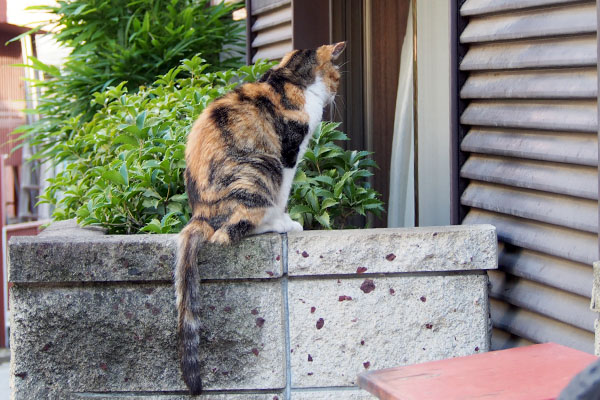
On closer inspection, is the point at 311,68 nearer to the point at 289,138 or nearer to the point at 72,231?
the point at 289,138

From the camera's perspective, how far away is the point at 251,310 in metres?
3.08

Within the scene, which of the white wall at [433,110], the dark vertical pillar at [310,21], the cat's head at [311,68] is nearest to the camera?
the cat's head at [311,68]

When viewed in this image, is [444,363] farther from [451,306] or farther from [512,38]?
[512,38]

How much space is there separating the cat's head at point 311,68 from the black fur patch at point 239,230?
2.85 feet

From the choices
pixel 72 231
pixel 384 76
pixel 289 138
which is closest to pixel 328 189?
pixel 289 138

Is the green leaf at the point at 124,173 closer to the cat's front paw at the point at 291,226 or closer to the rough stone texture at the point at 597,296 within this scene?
the cat's front paw at the point at 291,226

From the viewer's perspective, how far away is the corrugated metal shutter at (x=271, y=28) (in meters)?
5.73

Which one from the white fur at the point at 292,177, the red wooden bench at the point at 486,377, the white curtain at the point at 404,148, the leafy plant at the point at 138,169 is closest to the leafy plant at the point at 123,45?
the leafy plant at the point at 138,169

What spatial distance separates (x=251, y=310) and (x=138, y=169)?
109 cm

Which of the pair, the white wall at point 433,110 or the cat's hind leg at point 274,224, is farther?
the white wall at point 433,110

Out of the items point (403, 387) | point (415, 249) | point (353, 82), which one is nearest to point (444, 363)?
point (403, 387)

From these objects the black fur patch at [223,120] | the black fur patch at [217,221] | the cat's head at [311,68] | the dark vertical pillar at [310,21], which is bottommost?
the black fur patch at [217,221]

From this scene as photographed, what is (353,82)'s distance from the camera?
212 inches

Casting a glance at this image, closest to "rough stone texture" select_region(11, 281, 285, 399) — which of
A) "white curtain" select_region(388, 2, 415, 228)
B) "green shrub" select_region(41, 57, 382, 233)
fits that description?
"green shrub" select_region(41, 57, 382, 233)
